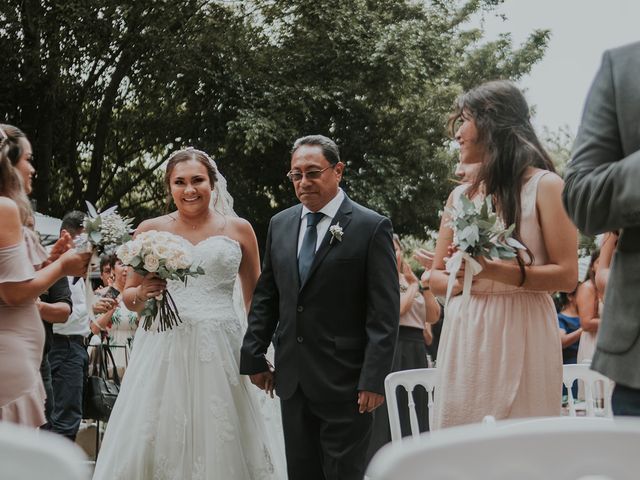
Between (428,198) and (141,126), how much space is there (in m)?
6.87

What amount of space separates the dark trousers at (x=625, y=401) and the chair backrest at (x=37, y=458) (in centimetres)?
141

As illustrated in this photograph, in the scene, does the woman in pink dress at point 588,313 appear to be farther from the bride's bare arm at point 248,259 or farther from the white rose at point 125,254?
the white rose at point 125,254

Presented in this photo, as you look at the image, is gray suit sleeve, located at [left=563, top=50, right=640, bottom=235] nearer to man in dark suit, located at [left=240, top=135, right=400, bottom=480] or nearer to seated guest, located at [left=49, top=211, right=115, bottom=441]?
man in dark suit, located at [left=240, top=135, right=400, bottom=480]

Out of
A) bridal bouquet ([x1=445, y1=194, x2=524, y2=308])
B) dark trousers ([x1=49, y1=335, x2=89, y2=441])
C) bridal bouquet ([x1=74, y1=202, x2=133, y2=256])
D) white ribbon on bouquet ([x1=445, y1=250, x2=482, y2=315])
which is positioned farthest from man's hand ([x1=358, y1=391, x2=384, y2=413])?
dark trousers ([x1=49, y1=335, x2=89, y2=441])

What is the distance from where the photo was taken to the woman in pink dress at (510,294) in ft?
11.5

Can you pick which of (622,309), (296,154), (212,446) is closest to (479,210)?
(622,309)

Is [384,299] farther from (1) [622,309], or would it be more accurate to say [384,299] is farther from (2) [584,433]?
(2) [584,433]

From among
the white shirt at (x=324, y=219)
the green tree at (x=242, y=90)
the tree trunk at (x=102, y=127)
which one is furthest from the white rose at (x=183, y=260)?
the tree trunk at (x=102, y=127)

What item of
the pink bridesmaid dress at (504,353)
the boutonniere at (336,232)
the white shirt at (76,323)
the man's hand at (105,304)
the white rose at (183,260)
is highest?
the boutonniere at (336,232)

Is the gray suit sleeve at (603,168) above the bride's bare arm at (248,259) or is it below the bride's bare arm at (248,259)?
above

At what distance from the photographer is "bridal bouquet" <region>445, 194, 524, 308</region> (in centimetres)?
338

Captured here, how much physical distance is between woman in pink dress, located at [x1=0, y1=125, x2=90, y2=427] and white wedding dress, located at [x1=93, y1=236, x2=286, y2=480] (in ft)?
3.88

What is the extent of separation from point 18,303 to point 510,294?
215cm

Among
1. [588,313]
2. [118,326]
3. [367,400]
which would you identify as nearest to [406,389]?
[367,400]
